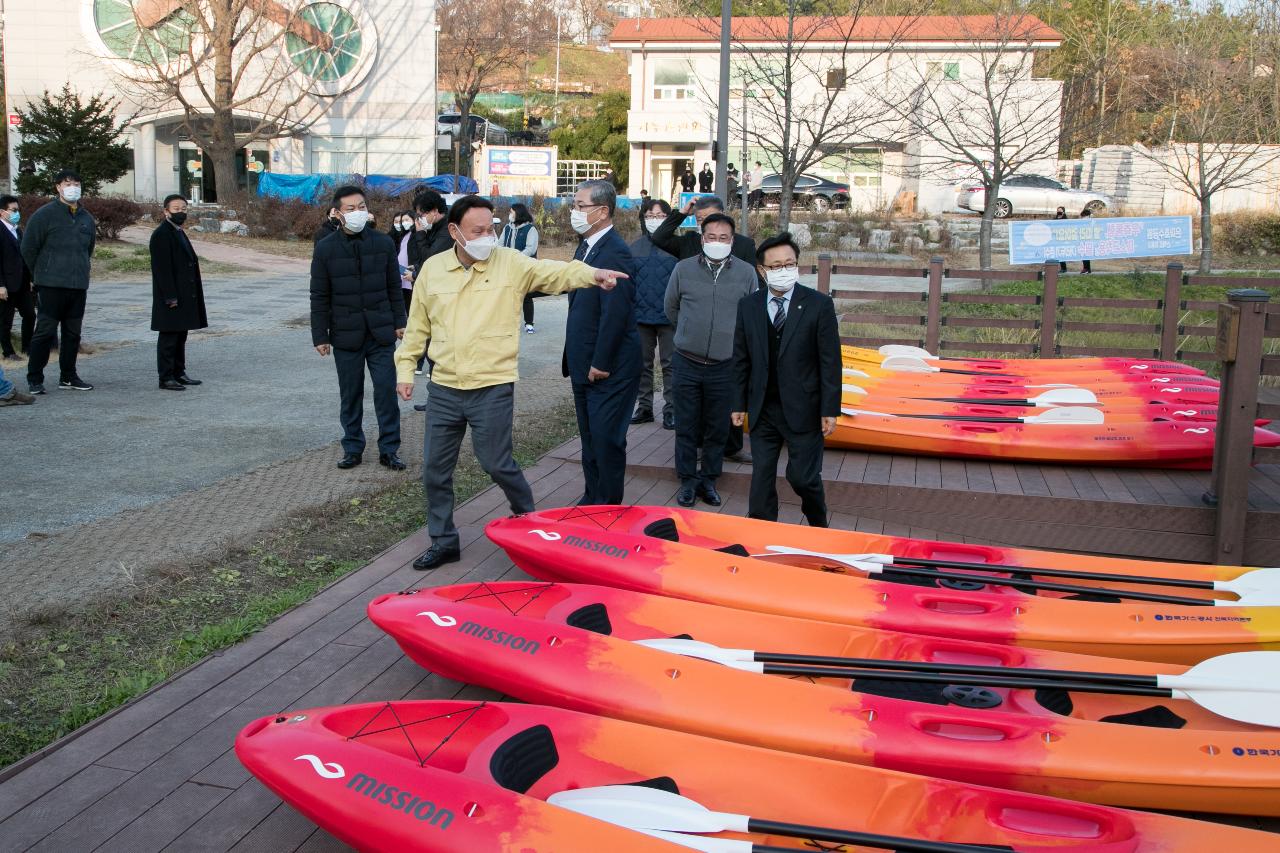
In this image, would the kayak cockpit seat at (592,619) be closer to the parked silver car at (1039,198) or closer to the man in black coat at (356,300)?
the man in black coat at (356,300)

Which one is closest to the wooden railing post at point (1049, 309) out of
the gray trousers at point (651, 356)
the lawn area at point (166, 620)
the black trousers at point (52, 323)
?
the gray trousers at point (651, 356)

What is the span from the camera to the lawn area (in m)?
4.25

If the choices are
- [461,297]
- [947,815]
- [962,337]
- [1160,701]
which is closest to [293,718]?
[947,815]

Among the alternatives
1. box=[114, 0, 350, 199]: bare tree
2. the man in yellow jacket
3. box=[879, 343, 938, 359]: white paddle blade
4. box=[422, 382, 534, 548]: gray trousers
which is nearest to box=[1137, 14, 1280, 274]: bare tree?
box=[879, 343, 938, 359]: white paddle blade

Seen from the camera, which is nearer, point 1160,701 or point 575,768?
point 575,768

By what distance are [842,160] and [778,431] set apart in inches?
1351

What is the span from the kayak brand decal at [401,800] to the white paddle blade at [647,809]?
0.35 meters

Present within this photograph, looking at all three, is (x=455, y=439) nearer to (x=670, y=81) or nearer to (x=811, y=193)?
(x=811, y=193)

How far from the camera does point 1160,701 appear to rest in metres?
4.13

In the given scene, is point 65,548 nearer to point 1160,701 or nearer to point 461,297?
point 461,297

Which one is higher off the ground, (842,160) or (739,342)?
(842,160)

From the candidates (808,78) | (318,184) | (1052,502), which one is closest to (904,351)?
(1052,502)

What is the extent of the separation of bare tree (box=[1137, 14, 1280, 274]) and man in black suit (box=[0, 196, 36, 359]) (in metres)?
19.0

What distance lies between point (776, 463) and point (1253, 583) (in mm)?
2391
